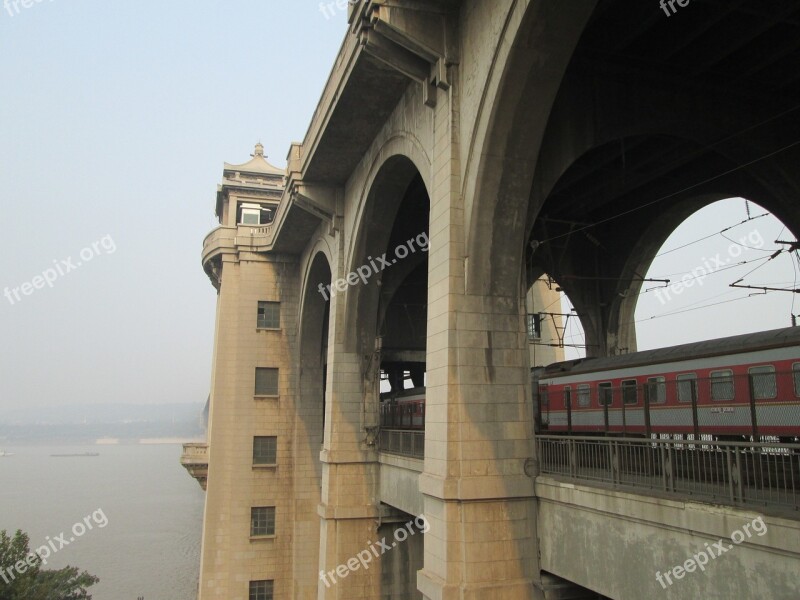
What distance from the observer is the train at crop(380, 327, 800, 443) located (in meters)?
10.0

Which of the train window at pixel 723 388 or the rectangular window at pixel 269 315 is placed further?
the rectangular window at pixel 269 315

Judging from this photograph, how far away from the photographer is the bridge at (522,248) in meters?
8.66

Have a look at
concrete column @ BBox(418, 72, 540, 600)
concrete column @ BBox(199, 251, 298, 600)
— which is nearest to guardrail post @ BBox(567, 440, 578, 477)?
concrete column @ BBox(418, 72, 540, 600)

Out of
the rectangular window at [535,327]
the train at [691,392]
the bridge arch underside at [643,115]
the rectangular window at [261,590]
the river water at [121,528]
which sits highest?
the bridge arch underside at [643,115]

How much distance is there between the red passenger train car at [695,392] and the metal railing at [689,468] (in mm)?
441

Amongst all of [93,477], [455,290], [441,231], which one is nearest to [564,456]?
[455,290]

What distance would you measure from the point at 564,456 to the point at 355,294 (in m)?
10.6

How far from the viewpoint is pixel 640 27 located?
12.5 metres

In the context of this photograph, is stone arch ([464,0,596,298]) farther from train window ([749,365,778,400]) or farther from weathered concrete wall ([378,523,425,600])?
weathered concrete wall ([378,523,425,600])

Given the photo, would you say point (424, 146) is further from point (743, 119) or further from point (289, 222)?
point (289, 222)

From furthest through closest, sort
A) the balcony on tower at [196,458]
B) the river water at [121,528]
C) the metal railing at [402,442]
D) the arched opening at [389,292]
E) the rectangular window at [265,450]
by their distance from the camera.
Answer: the river water at [121,528] < the balcony on tower at [196,458] < the rectangular window at [265,450] < the arched opening at [389,292] < the metal railing at [402,442]

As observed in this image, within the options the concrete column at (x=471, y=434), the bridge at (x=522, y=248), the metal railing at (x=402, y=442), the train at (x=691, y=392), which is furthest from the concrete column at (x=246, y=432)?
the concrete column at (x=471, y=434)

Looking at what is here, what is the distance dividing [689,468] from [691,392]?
4.74 feet

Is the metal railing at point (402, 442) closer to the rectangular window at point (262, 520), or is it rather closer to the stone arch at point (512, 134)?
the stone arch at point (512, 134)
